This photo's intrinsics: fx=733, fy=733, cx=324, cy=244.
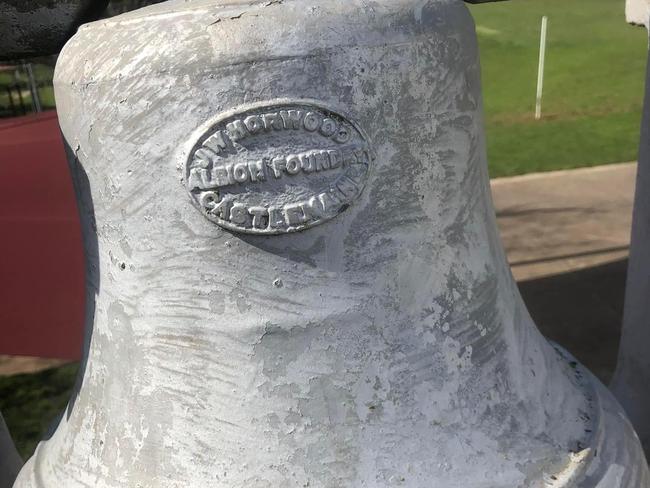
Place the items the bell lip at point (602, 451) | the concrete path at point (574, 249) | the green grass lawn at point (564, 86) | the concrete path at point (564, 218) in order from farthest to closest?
the green grass lawn at point (564, 86) → the concrete path at point (564, 218) → the concrete path at point (574, 249) → the bell lip at point (602, 451)

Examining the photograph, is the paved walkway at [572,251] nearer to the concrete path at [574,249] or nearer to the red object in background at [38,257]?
the concrete path at [574,249]

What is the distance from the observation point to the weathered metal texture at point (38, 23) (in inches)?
39.3

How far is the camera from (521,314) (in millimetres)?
982

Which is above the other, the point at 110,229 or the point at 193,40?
the point at 193,40

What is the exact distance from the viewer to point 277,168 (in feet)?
2.41

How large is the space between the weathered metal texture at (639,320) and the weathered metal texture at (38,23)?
46.3 inches

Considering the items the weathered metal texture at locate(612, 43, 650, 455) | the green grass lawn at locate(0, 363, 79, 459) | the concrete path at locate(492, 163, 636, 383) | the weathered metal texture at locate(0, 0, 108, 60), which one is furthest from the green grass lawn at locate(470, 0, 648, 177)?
the weathered metal texture at locate(0, 0, 108, 60)

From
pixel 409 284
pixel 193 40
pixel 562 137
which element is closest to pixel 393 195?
pixel 409 284

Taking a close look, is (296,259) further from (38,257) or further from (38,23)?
(38,257)

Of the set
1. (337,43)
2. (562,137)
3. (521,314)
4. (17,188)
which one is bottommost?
(562,137)

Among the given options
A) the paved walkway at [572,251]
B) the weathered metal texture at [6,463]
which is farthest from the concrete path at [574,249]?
the weathered metal texture at [6,463]

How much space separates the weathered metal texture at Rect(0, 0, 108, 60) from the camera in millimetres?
999

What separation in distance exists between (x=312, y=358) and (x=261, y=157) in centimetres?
23

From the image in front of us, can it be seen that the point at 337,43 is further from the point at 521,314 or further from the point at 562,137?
the point at 562,137
